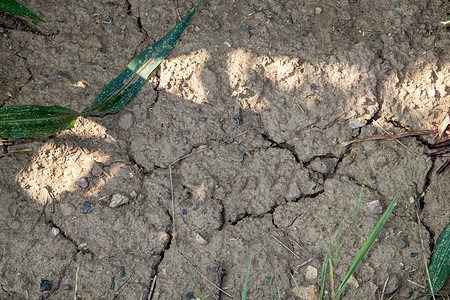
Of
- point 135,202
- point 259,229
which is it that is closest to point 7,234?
point 135,202

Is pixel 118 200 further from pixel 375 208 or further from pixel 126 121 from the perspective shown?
pixel 375 208

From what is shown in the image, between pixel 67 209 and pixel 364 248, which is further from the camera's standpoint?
pixel 67 209

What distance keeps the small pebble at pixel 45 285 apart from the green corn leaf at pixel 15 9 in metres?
1.49

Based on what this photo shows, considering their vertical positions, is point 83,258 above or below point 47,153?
below

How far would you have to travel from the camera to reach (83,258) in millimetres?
2303

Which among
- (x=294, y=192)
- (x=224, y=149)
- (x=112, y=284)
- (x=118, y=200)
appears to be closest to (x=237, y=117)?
(x=224, y=149)

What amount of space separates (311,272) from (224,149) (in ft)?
2.89

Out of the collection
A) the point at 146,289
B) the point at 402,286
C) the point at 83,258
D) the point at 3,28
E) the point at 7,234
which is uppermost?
the point at 3,28

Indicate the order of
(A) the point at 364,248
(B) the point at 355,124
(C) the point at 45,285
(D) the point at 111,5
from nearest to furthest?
(A) the point at 364,248
(C) the point at 45,285
(B) the point at 355,124
(D) the point at 111,5

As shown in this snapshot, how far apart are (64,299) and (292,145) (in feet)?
5.25

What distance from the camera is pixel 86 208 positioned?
2.34m

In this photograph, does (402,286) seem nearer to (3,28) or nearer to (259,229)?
(259,229)

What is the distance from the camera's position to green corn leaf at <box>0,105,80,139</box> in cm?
226

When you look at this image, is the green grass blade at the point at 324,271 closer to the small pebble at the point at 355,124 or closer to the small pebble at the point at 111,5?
the small pebble at the point at 355,124
